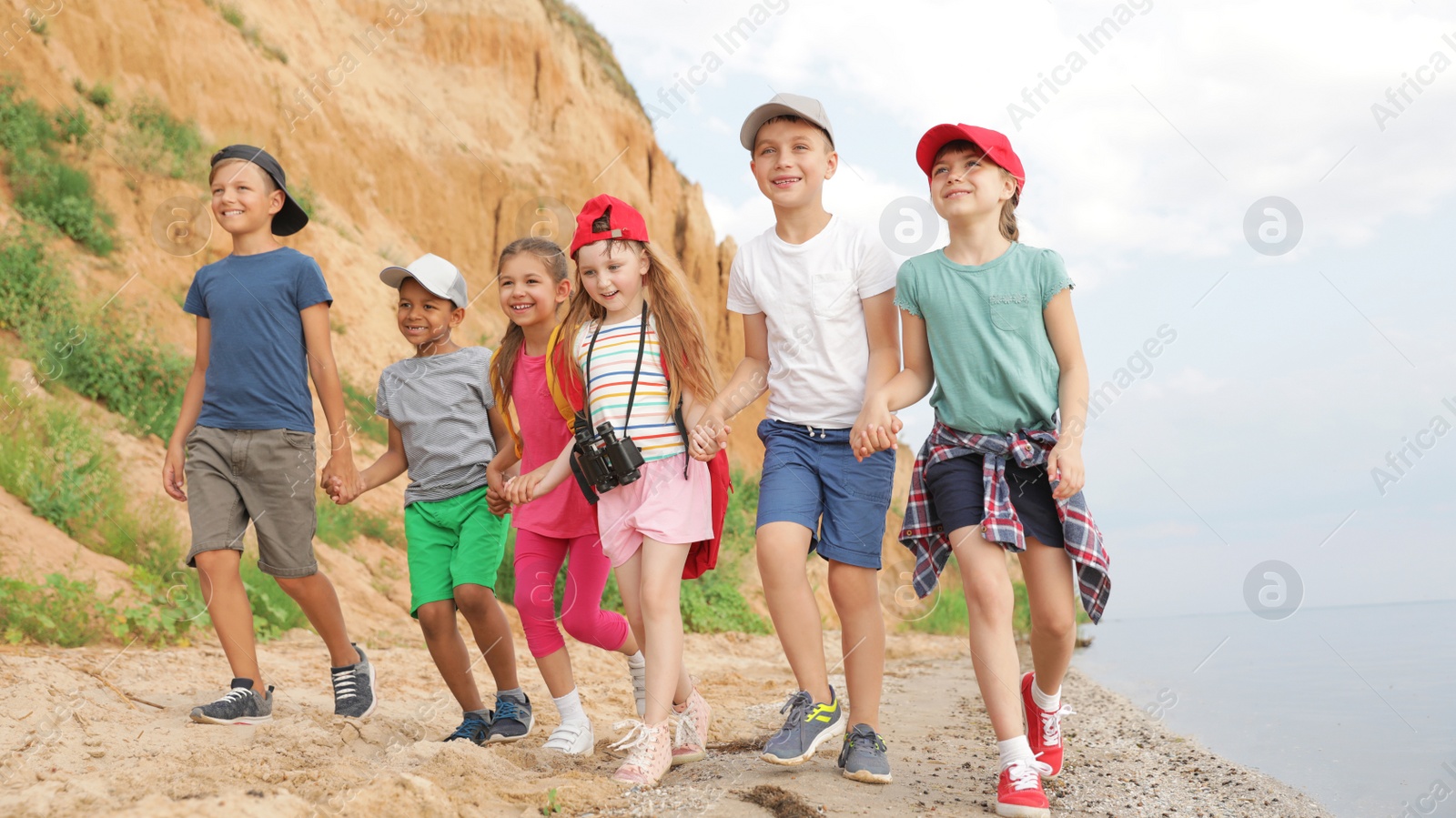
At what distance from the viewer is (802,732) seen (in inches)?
133

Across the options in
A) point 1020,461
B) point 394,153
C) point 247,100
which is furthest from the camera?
point 394,153

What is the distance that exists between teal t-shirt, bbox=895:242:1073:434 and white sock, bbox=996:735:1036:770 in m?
0.95

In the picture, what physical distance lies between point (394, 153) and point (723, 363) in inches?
301

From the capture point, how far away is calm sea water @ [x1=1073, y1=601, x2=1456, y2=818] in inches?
176

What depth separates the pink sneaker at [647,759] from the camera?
10.3 ft

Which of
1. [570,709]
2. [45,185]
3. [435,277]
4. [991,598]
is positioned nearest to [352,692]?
[570,709]

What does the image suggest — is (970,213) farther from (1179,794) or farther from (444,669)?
(444,669)

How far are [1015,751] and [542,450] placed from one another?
2103mm

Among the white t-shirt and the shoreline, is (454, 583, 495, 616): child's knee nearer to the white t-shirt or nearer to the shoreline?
the shoreline

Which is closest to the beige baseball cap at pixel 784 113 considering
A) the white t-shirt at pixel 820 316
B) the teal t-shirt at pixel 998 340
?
the white t-shirt at pixel 820 316

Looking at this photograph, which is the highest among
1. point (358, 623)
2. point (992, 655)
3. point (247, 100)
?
point (247, 100)

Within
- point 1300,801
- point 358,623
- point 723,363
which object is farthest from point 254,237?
point 723,363

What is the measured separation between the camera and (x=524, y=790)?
3.04 metres

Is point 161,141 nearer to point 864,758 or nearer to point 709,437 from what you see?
point 709,437
